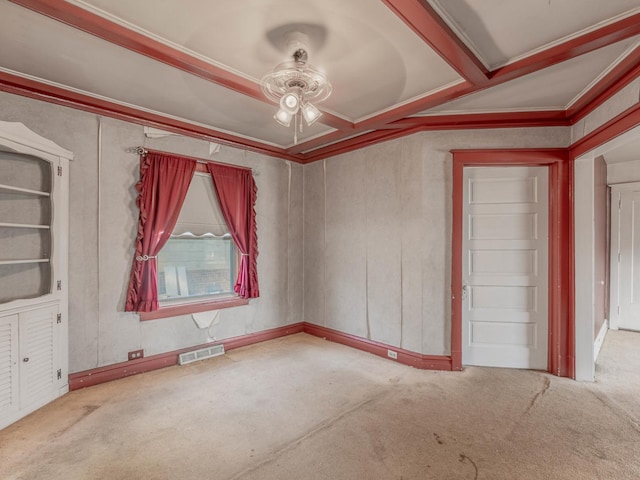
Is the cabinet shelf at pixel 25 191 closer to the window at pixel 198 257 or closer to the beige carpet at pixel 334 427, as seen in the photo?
the window at pixel 198 257

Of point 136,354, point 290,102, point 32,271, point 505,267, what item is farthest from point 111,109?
point 505,267

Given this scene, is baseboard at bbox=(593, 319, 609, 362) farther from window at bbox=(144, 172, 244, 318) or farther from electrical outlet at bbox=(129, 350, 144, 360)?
electrical outlet at bbox=(129, 350, 144, 360)

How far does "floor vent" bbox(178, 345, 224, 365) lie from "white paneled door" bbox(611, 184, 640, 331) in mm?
6415

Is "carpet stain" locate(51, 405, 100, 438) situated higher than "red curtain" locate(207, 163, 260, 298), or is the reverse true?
"red curtain" locate(207, 163, 260, 298)

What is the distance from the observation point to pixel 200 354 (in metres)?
3.81

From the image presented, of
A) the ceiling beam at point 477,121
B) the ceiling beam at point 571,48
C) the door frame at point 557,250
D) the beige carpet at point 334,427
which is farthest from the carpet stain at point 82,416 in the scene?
the ceiling beam at point 571,48

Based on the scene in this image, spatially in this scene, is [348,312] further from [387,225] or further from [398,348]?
[387,225]

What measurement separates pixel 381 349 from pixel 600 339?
3.30 m

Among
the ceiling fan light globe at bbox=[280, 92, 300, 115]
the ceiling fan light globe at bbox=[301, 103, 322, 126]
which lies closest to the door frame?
the ceiling fan light globe at bbox=[301, 103, 322, 126]

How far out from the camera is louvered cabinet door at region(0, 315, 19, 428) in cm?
241

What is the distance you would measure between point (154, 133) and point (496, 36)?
3370 mm

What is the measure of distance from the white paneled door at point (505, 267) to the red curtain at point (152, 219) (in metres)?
3.37

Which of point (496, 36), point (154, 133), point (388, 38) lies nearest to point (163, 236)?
point (154, 133)

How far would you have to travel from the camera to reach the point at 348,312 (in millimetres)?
4383
